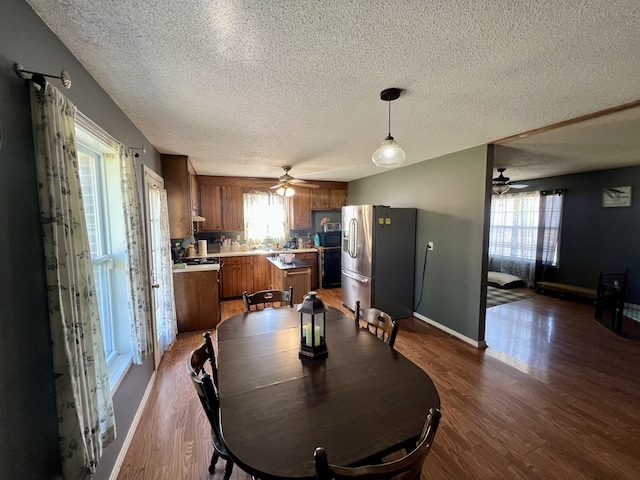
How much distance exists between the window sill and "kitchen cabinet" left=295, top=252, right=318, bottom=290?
387 centimetres

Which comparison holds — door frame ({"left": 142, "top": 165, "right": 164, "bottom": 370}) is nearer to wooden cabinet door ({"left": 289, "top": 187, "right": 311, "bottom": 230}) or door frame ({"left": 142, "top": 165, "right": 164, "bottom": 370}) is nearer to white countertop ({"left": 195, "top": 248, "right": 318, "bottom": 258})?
white countertop ({"left": 195, "top": 248, "right": 318, "bottom": 258})

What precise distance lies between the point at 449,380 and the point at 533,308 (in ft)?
10.8

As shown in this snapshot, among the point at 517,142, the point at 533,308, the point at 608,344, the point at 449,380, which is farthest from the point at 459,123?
the point at 533,308

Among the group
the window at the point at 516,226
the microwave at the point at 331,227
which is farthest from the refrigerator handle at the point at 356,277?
the window at the point at 516,226

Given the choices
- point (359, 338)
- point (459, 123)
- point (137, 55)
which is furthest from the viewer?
point (459, 123)

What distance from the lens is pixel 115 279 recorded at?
196 cm

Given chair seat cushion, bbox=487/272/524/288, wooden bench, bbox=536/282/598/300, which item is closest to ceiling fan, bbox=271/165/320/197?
chair seat cushion, bbox=487/272/524/288

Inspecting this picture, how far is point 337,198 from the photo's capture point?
6.24 meters

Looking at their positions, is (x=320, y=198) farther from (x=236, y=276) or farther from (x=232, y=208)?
(x=236, y=276)

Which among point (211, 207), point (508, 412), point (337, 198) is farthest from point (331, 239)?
point (508, 412)

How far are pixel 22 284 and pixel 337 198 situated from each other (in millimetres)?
5617

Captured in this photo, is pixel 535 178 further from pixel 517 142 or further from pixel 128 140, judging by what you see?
pixel 128 140

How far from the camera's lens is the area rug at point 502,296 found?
495 centimetres

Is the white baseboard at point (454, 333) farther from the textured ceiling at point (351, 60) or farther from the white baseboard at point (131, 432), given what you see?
the white baseboard at point (131, 432)
